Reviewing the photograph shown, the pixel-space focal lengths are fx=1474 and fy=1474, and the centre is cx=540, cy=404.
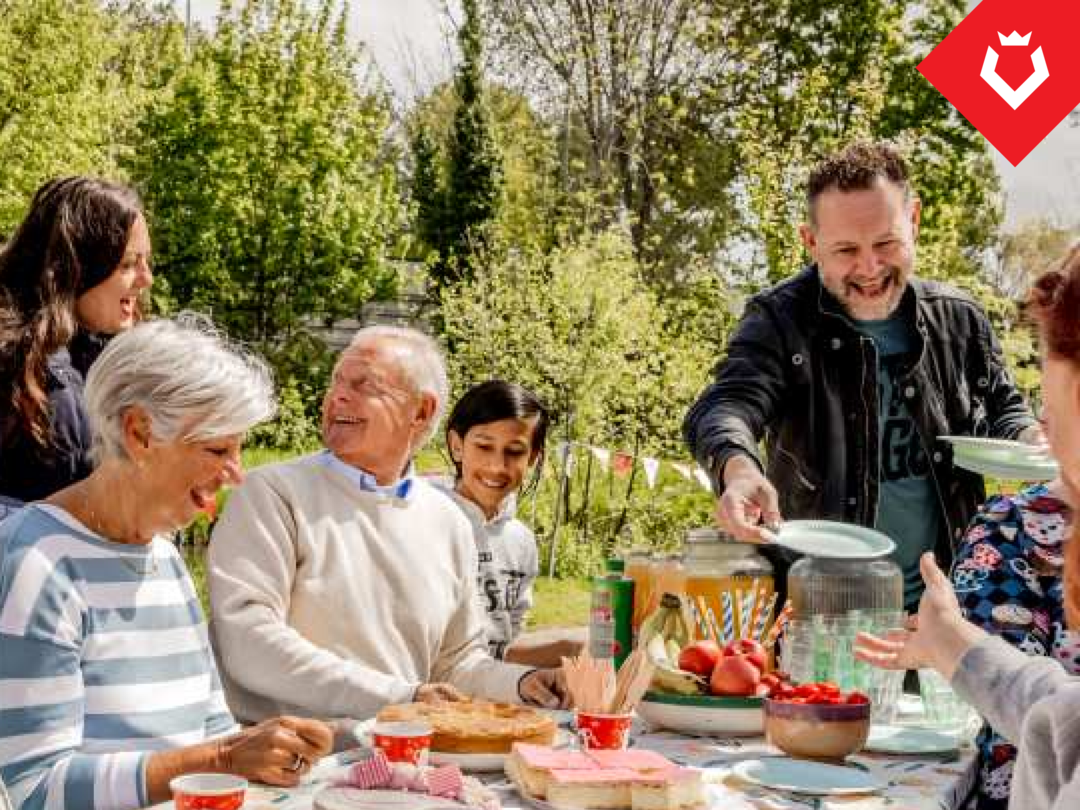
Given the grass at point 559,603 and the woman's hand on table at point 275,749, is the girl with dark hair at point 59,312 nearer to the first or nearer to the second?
the woman's hand on table at point 275,749

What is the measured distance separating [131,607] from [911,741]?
4.46 feet

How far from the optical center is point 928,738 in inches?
103

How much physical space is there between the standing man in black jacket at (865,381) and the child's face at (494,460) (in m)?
0.88

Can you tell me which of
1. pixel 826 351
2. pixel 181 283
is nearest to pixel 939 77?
pixel 181 283

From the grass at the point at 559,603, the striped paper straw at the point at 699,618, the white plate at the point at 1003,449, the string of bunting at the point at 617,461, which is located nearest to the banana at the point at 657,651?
the striped paper straw at the point at 699,618

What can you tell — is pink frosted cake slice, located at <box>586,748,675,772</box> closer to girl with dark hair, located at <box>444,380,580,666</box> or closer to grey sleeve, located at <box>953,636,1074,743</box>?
grey sleeve, located at <box>953,636,1074,743</box>

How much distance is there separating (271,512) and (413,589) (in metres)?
0.35

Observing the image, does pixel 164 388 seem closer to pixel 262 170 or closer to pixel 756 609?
pixel 756 609

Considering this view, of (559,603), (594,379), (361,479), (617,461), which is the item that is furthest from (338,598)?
(594,379)

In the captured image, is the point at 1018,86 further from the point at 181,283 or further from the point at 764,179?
the point at 181,283

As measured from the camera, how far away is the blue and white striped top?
201cm

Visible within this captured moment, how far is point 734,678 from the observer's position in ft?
8.71

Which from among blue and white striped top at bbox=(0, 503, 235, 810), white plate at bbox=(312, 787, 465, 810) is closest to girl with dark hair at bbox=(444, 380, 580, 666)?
blue and white striped top at bbox=(0, 503, 235, 810)

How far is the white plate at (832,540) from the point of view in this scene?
2734mm
